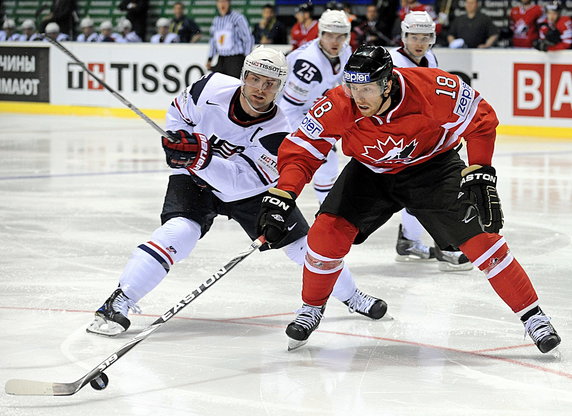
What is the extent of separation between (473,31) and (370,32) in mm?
1357

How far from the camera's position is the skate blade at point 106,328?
4.21 metres

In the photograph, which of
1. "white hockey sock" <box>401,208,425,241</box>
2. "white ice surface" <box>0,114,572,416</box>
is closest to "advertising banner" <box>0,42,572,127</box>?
"white ice surface" <box>0,114,572,416</box>

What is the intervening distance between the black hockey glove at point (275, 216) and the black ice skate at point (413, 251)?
2.27 m

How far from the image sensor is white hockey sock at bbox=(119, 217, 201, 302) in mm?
4242

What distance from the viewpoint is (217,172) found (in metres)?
4.32

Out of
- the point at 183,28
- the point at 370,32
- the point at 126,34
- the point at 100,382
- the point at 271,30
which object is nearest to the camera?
the point at 100,382

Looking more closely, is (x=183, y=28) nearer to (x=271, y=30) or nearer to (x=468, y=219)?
(x=271, y=30)

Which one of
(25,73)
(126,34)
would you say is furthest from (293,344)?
(25,73)

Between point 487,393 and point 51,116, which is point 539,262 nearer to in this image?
point 487,393

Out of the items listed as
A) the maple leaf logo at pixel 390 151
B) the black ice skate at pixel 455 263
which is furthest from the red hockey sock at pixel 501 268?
the black ice skate at pixel 455 263

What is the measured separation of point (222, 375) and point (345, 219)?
717 millimetres

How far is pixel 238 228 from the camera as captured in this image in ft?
23.0

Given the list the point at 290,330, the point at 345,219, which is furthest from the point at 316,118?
the point at 290,330

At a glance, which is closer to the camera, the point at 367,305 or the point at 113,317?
the point at 113,317
